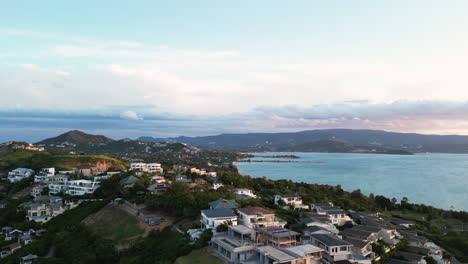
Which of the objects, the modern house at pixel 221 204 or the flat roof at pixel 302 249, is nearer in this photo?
the flat roof at pixel 302 249

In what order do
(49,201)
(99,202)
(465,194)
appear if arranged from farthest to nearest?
1. (465,194)
2. (49,201)
3. (99,202)

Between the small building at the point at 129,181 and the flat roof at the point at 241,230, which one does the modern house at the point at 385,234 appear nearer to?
the flat roof at the point at 241,230

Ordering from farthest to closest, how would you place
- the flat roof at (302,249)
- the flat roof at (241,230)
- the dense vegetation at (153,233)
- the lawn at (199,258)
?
the dense vegetation at (153,233) → the flat roof at (241,230) → the lawn at (199,258) → the flat roof at (302,249)

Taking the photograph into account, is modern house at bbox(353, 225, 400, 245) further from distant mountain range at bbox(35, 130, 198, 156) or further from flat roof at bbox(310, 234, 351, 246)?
distant mountain range at bbox(35, 130, 198, 156)

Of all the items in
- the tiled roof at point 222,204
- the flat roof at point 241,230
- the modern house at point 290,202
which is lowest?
the modern house at point 290,202

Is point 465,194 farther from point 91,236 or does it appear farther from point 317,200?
point 91,236

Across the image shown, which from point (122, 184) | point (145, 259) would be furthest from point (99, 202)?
point (145, 259)

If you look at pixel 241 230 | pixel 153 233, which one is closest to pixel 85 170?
pixel 153 233

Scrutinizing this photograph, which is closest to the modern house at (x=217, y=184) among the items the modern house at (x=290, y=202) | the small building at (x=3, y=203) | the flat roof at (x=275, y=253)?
the modern house at (x=290, y=202)
